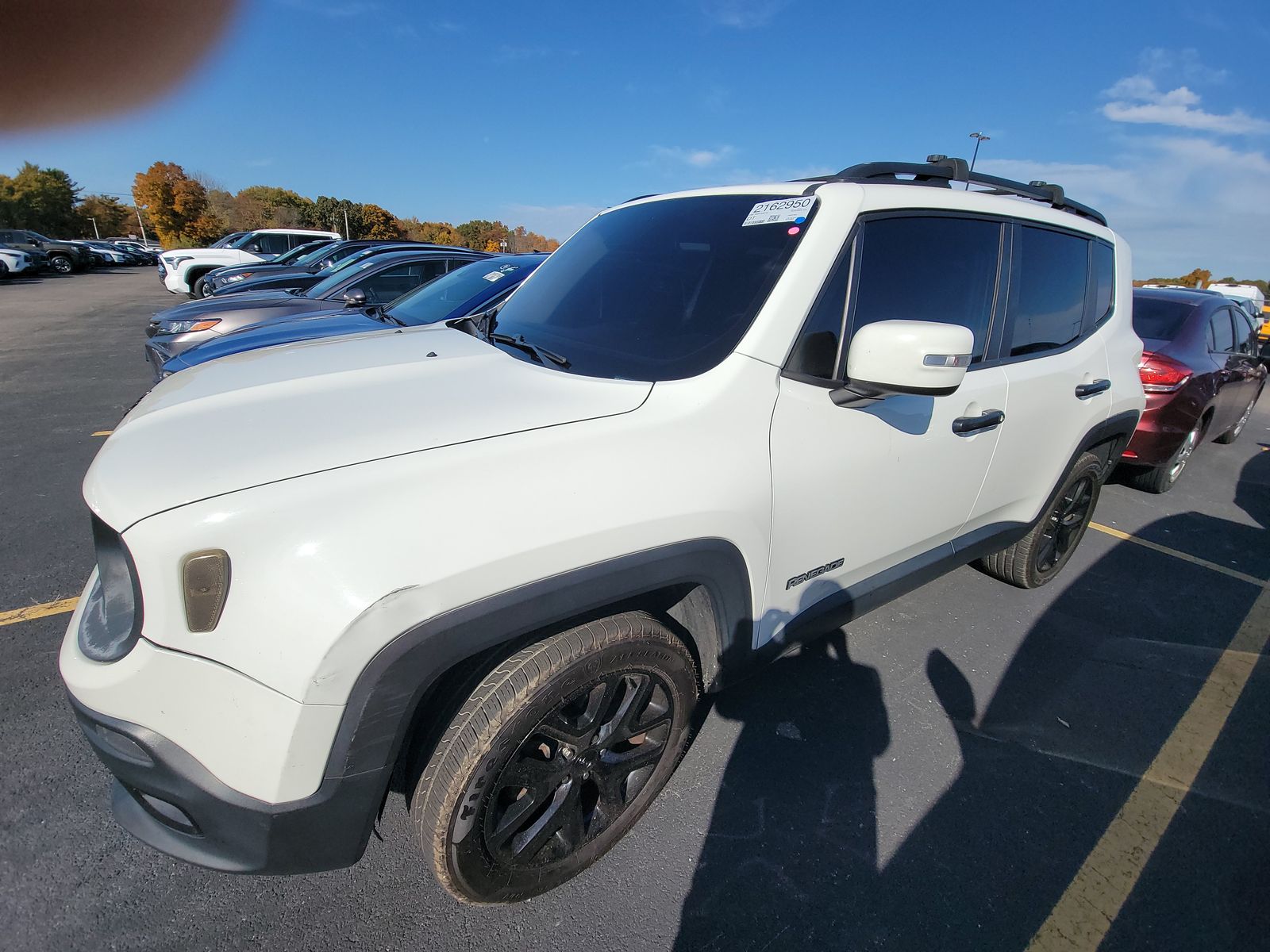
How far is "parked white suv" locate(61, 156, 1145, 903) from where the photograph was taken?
1191 millimetres

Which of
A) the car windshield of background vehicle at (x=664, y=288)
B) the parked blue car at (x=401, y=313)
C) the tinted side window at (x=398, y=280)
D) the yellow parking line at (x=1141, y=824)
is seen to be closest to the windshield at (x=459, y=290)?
the parked blue car at (x=401, y=313)

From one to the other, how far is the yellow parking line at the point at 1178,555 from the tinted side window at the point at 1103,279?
1939 millimetres

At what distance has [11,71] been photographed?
22.1 metres

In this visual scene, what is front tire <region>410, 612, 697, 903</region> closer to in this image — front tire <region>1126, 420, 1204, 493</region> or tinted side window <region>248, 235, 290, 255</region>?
front tire <region>1126, 420, 1204, 493</region>

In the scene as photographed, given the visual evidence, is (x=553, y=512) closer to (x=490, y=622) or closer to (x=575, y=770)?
(x=490, y=622)

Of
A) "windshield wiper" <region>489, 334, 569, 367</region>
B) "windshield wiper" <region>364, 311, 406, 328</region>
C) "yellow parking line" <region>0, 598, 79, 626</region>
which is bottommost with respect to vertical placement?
"yellow parking line" <region>0, 598, 79, 626</region>

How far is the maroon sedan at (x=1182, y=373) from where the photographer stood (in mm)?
4652

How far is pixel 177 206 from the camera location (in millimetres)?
42000

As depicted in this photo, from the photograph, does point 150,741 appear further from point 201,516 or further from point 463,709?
point 463,709

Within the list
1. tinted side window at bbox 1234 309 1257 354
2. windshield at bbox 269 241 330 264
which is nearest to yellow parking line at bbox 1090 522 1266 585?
tinted side window at bbox 1234 309 1257 354

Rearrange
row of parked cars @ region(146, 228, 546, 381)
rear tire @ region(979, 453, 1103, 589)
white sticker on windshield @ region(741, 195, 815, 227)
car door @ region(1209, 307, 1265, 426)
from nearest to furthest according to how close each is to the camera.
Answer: white sticker on windshield @ region(741, 195, 815, 227)
rear tire @ region(979, 453, 1103, 589)
row of parked cars @ region(146, 228, 546, 381)
car door @ region(1209, 307, 1265, 426)

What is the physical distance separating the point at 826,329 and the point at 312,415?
1.42 meters

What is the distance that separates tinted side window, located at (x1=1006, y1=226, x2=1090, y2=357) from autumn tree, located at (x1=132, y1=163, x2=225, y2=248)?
51.8 meters

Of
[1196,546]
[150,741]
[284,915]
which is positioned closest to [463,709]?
[150,741]
